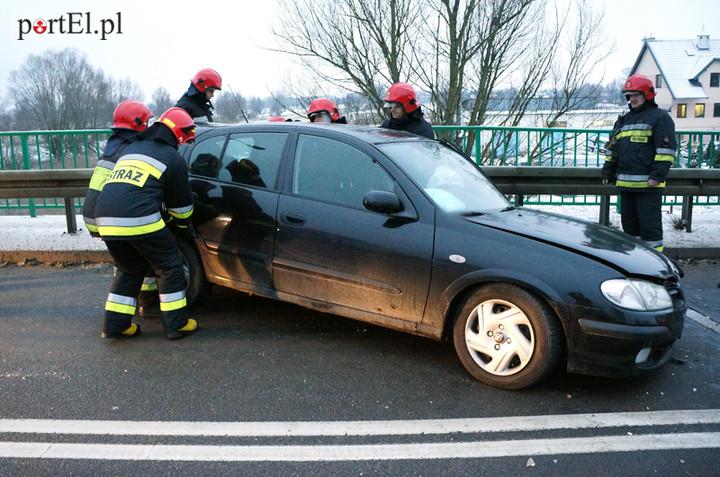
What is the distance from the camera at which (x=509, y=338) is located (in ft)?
11.5

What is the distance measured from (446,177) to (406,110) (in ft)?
7.20

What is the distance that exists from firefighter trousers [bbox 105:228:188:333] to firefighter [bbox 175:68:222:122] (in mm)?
2672

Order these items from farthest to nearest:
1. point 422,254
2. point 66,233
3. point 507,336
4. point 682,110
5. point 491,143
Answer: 1. point 682,110
2. point 491,143
3. point 66,233
4. point 422,254
5. point 507,336

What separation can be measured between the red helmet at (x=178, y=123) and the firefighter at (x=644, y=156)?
4.32 m

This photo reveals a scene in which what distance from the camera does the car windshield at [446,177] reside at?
398 cm

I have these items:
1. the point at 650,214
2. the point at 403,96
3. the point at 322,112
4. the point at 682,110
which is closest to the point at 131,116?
the point at 322,112

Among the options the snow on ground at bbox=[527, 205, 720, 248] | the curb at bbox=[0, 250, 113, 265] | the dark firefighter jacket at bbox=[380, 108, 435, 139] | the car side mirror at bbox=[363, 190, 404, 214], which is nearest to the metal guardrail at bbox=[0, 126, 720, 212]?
the snow on ground at bbox=[527, 205, 720, 248]

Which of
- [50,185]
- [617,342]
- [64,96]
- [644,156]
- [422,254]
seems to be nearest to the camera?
[617,342]

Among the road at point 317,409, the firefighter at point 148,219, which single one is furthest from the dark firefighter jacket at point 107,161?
the road at point 317,409

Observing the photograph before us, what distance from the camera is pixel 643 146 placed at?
239 inches

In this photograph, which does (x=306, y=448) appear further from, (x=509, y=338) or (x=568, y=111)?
(x=568, y=111)

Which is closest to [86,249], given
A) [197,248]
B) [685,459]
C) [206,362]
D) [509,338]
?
[197,248]

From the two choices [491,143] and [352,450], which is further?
[491,143]

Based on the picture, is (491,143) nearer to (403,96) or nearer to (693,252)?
(693,252)
